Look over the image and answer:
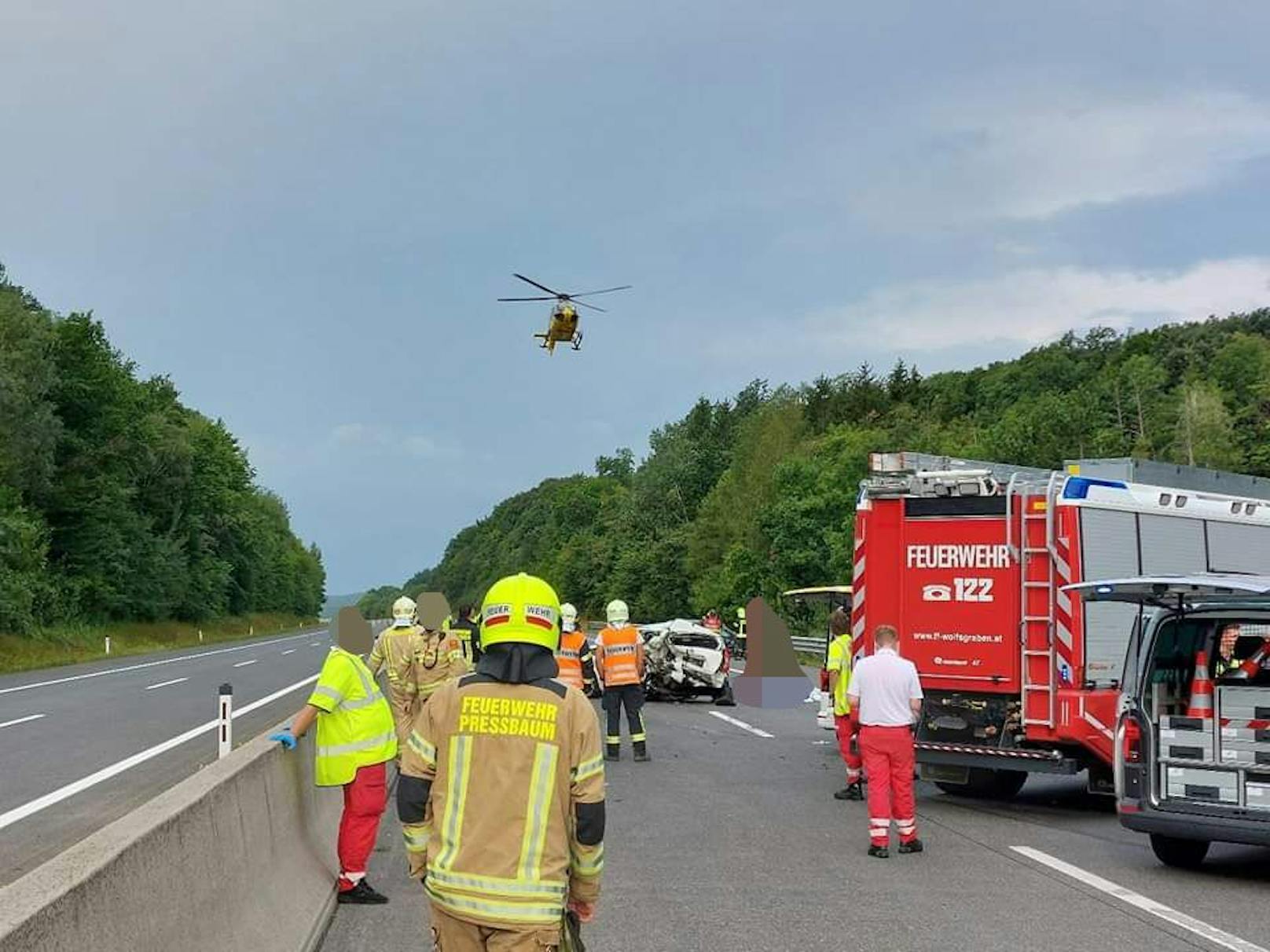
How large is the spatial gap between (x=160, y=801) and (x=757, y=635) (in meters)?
38.3

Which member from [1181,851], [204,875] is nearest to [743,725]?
[1181,851]

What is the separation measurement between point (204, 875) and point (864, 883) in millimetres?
5029

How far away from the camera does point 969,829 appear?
37.4ft

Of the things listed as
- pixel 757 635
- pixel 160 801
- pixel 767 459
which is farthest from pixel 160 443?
pixel 160 801

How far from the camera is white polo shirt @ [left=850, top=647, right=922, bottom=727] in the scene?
10195 mm

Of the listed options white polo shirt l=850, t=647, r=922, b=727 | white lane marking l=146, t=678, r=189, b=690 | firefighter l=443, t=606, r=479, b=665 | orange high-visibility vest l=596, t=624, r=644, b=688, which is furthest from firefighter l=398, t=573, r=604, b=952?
white lane marking l=146, t=678, r=189, b=690

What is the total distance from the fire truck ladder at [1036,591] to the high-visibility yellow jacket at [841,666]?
1.93 m

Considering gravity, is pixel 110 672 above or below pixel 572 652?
below

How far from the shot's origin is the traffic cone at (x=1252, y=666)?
9984 mm

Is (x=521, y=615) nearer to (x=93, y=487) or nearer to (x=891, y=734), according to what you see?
(x=891, y=734)

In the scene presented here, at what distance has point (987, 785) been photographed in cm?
1349

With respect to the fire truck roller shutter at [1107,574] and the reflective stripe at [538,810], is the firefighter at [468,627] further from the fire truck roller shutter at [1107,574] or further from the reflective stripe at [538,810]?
the reflective stripe at [538,810]

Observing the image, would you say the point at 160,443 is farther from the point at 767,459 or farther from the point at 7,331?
the point at 767,459

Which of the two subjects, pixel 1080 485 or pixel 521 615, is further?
pixel 1080 485
